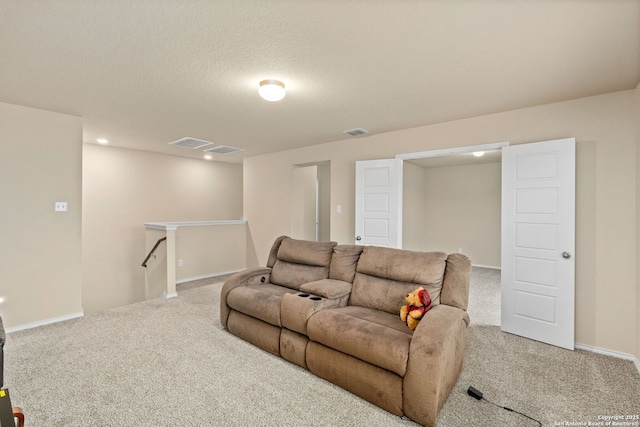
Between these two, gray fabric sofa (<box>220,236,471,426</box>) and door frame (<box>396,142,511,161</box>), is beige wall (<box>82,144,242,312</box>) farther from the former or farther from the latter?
door frame (<box>396,142,511,161</box>)

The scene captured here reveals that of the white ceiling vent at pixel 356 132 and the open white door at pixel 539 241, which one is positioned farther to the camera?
the white ceiling vent at pixel 356 132

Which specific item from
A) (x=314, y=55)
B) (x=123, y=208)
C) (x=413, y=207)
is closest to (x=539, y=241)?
(x=314, y=55)

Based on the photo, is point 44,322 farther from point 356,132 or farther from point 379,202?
point 356,132

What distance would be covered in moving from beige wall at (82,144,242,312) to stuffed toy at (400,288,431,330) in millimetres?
5413

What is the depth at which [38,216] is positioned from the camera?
11.0 ft

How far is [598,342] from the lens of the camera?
2828 mm

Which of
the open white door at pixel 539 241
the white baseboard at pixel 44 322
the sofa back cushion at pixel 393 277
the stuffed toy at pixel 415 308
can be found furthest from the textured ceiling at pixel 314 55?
the white baseboard at pixel 44 322

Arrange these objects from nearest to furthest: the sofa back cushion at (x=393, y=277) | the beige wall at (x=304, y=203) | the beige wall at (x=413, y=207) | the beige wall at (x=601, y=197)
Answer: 1. the sofa back cushion at (x=393, y=277)
2. the beige wall at (x=601, y=197)
3. the beige wall at (x=304, y=203)
4. the beige wall at (x=413, y=207)

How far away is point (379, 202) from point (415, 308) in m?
2.29

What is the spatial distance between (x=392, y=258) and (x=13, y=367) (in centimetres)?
326

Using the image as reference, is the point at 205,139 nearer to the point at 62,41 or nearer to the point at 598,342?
the point at 62,41

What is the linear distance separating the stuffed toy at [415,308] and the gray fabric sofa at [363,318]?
0.24ft

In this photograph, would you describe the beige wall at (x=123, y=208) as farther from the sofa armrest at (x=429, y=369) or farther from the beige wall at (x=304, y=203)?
the sofa armrest at (x=429, y=369)

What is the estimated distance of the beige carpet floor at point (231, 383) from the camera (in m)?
1.88
